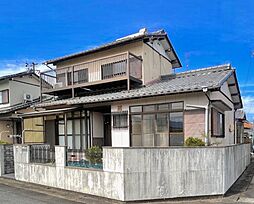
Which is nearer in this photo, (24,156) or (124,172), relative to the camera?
(124,172)

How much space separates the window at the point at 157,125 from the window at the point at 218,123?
155 centimetres

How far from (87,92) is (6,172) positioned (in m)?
6.03

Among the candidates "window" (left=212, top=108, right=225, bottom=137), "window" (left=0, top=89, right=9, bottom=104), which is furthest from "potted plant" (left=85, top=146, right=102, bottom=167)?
"window" (left=0, top=89, right=9, bottom=104)

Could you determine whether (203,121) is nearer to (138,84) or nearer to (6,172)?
(138,84)

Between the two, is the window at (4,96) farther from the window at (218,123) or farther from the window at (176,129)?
the window at (218,123)

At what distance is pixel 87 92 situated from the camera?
15211 mm

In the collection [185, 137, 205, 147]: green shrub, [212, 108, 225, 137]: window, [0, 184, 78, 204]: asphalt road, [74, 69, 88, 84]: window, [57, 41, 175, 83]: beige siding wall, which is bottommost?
[0, 184, 78, 204]: asphalt road

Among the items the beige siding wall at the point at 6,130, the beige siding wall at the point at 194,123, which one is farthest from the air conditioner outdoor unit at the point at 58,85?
the beige siding wall at the point at 194,123

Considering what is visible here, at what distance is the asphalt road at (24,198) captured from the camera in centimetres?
807

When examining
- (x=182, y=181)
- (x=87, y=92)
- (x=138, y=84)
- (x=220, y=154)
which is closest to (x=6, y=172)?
(x=87, y=92)

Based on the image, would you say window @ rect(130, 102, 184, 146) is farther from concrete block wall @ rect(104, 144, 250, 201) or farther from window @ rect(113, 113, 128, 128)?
concrete block wall @ rect(104, 144, 250, 201)

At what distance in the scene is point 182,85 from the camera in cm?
1074

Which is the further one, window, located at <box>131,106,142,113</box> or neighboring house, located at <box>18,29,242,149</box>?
window, located at <box>131,106,142,113</box>

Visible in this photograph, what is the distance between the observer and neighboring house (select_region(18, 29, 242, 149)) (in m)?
10.1
